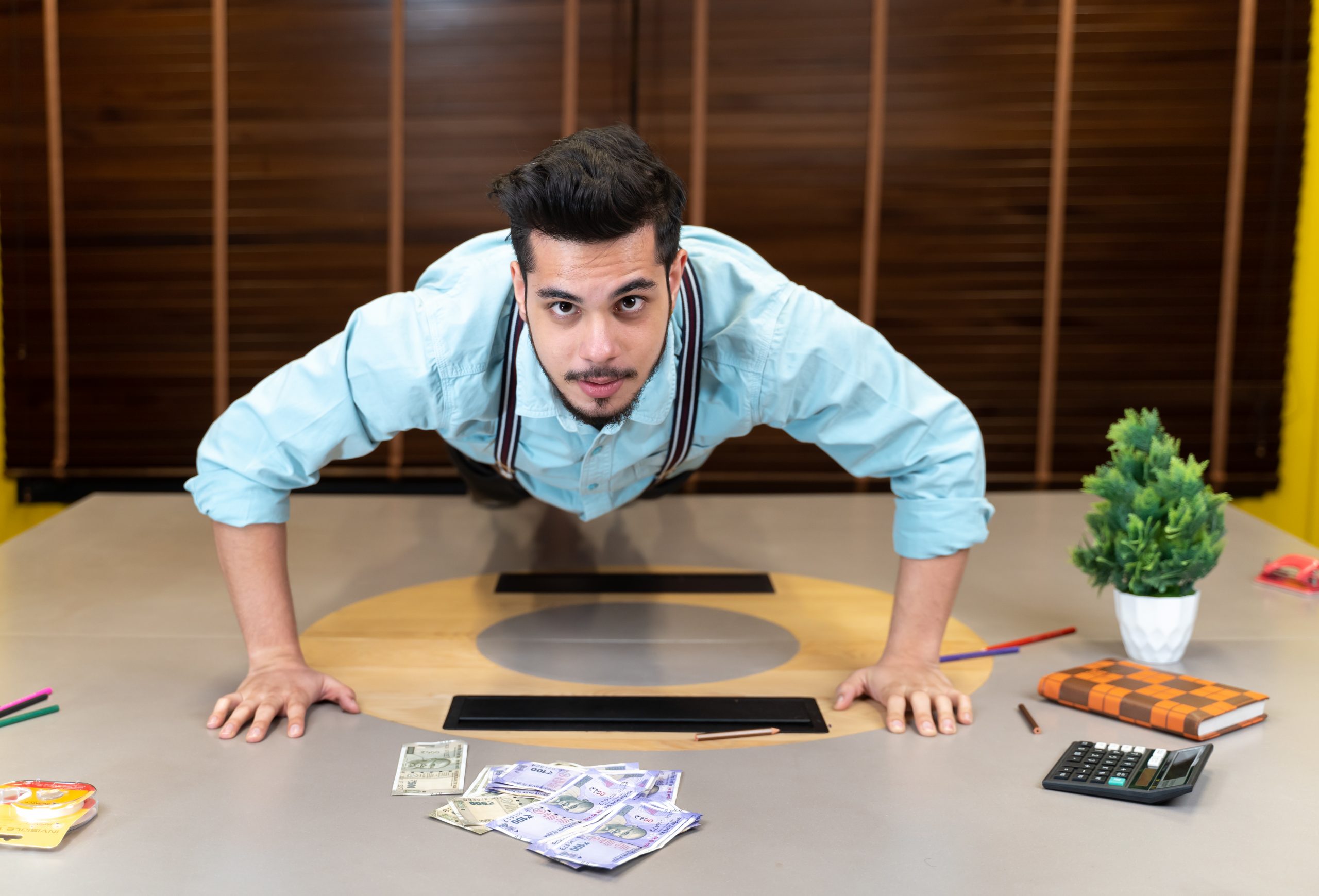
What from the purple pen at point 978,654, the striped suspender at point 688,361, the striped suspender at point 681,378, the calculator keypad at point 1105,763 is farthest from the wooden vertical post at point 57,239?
the calculator keypad at point 1105,763

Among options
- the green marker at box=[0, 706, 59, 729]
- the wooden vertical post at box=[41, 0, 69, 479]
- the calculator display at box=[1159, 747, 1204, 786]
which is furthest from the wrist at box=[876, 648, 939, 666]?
the wooden vertical post at box=[41, 0, 69, 479]

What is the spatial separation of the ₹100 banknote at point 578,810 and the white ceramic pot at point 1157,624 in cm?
89

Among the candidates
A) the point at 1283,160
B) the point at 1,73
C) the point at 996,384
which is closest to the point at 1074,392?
the point at 996,384

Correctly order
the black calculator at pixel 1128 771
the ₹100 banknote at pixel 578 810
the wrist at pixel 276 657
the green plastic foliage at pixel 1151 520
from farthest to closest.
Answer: the green plastic foliage at pixel 1151 520 < the wrist at pixel 276 657 < the black calculator at pixel 1128 771 < the ₹100 banknote at pixel 578 810

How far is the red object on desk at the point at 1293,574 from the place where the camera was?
233 cm

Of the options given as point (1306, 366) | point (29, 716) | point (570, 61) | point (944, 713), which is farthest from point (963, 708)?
point (1306, 366)

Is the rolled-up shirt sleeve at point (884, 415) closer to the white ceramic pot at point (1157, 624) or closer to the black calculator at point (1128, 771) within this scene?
the white ceramic pot at point (1157, 624)

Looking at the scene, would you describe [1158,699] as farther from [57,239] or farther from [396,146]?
[57,239]

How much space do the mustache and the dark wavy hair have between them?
156mm

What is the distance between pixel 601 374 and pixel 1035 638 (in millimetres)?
956

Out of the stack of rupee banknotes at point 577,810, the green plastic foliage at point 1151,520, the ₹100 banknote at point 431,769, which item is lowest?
the ₹100 banknote at point 431,769

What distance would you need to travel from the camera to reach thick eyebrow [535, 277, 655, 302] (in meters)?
1.58

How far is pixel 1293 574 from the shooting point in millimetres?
2367

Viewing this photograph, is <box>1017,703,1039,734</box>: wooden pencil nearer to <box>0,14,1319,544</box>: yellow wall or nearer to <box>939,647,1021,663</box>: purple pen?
A: <box>939,647,1021,663</box>: purple pen
